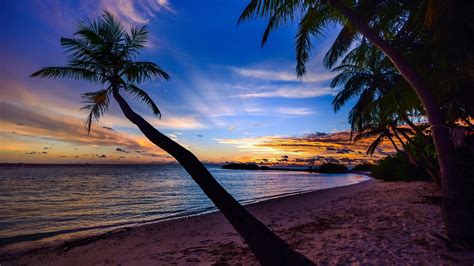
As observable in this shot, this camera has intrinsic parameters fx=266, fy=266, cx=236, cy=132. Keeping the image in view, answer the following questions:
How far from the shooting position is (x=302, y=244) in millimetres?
5840

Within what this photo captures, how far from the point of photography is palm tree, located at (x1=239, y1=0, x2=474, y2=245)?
4.84 m

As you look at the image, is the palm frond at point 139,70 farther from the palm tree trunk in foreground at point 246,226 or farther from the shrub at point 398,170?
the shrub at point 398,170

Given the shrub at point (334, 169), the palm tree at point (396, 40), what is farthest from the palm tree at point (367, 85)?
the shrub at point (334, 169)

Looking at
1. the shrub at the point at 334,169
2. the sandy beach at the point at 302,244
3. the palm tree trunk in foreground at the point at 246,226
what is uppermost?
the shrub at the point at 334,169

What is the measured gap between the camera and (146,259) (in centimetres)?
582

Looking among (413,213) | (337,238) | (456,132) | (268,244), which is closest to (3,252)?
(268,244)

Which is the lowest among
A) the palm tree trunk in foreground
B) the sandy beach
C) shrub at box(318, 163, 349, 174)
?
the sandy beach

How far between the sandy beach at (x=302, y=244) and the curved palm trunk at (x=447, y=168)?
0.43m

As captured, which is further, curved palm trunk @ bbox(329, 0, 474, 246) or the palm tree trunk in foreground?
curved palm trunk @ bbox(329, 0, 474, 246)

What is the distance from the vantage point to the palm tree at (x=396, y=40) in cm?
484

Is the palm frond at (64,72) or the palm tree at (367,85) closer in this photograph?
the palm frond at (64,72)

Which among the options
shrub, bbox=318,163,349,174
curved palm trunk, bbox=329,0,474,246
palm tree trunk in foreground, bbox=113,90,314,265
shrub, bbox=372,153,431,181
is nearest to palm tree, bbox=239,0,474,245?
curved palm trunk, bbox=329,0,474,246

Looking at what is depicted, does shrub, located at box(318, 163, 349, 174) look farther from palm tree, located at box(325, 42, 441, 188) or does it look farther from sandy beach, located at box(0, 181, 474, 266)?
sandy beach, located at box(0, 181, 474, 266)

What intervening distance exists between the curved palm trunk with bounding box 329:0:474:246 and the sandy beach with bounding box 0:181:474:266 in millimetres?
432
